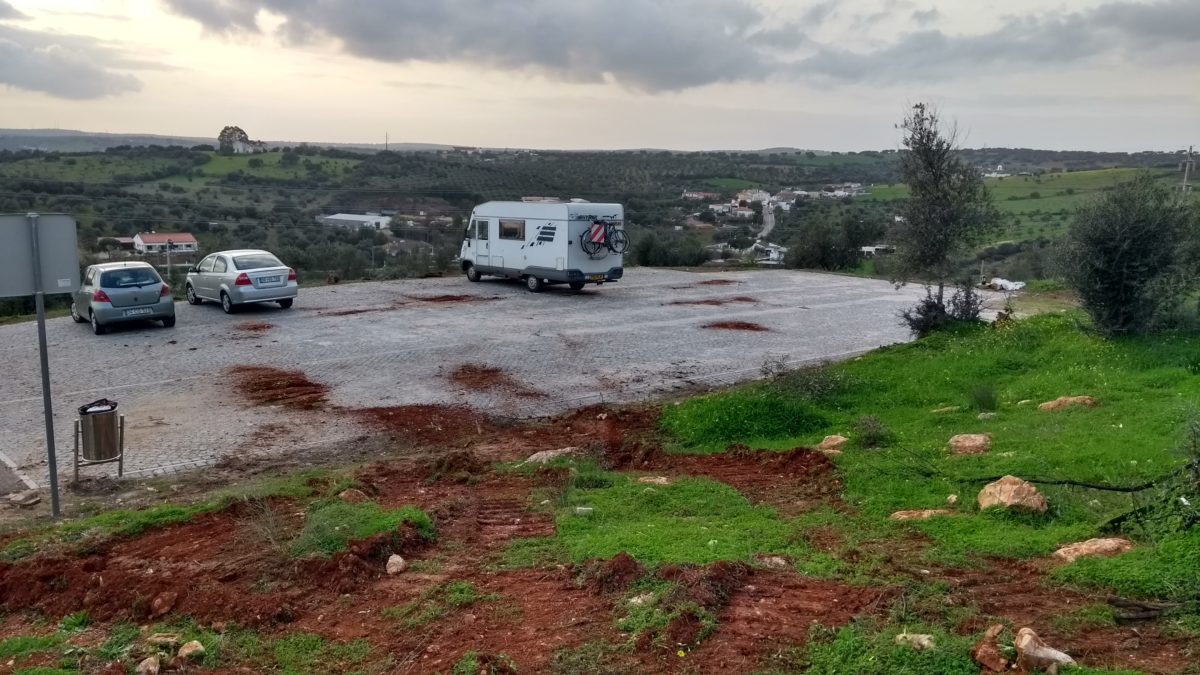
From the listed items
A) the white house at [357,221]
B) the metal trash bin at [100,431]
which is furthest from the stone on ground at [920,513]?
the white house at [357,221]

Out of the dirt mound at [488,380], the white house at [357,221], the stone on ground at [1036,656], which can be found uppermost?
the white house at [357,221]

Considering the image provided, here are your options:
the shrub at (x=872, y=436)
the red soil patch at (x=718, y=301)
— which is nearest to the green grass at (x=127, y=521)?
the shrub at (x=872, y=436)

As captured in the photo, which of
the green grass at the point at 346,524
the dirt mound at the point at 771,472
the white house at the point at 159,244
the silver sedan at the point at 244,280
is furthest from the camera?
the white house at the point at 159,244

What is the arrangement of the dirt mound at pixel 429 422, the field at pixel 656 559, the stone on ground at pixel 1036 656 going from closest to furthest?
the stone on ground at pixel 1036 656
the field at pixel 656 559
the dirt mound at pixel 429 422

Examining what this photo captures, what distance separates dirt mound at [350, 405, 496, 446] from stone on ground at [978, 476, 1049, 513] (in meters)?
6.23

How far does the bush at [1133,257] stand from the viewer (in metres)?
12.7

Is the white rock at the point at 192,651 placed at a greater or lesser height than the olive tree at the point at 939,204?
lesser

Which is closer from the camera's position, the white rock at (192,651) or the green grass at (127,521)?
the white rock at (192,651)

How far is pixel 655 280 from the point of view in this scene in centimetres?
2955

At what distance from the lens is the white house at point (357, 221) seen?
159 ft

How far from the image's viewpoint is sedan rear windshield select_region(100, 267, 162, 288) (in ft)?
61.0

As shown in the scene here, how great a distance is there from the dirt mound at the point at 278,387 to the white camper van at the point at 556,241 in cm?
1102

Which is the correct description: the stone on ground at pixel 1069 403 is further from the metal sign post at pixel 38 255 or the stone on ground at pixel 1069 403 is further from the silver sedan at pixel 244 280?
the silver sedan at pixel 244 280

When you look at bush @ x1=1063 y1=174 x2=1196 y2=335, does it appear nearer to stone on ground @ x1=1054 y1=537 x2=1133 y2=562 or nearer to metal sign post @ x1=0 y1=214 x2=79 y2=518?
stone on ground @ x1=1054 y1=537 x2=1133 y2=562
